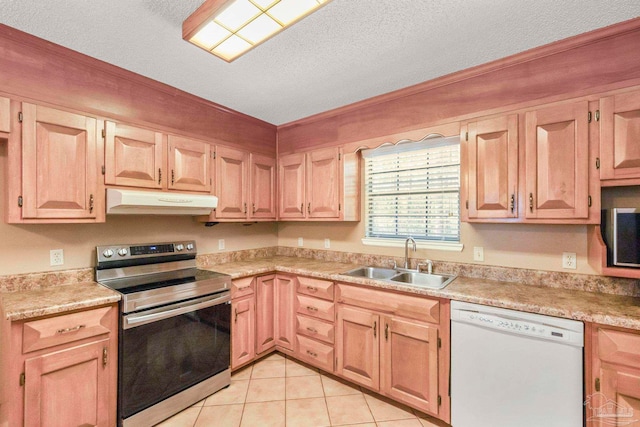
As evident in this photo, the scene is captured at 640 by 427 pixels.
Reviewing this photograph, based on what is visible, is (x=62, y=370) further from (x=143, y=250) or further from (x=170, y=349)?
(x=143, y=250)

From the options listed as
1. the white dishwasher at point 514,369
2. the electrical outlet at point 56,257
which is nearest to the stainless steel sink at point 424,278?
the white dishwasher at point 514,369

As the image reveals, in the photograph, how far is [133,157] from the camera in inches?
84.4

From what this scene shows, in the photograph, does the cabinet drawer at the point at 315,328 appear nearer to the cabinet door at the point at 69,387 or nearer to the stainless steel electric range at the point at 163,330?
the stainless steel electric range at the point at 163,330

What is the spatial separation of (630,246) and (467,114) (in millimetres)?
1227

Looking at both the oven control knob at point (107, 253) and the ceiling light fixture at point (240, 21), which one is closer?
the ceiling light fixture at point (240, 21)

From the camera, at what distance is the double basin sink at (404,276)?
2322 mm

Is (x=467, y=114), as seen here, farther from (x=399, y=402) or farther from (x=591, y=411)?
(x=399, y=402)

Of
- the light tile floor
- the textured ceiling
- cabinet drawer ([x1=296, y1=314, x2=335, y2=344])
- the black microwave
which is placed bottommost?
the light tile floor

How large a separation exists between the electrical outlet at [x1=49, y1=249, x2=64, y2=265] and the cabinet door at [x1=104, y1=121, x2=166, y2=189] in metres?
0.59

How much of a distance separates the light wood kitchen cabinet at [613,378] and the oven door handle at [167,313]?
7.57 feet

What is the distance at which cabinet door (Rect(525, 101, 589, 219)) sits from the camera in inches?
66.7

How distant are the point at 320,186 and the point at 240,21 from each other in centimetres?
169

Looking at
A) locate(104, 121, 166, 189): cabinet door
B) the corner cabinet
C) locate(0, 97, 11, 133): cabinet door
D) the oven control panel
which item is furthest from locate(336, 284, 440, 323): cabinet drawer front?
locate(0, 97, 11, 133): cabinet door

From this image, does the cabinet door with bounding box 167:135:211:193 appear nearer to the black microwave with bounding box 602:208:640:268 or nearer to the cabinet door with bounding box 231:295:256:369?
the cabinet door with bounding box 231:295:256:369
